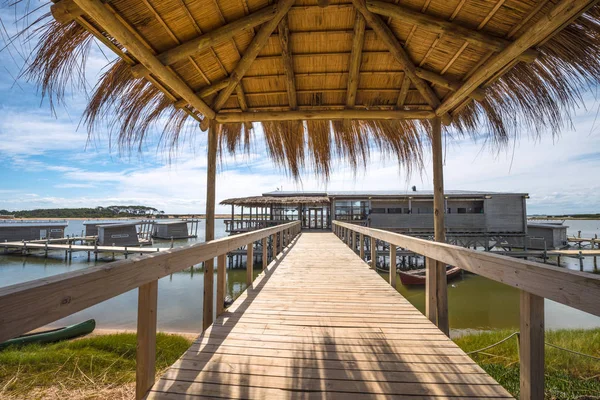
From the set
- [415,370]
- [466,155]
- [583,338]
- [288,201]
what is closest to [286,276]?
[415,370]

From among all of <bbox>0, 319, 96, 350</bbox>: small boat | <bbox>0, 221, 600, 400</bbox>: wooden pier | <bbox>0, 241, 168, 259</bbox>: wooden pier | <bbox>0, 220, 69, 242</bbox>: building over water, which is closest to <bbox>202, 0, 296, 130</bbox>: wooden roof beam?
<bbox>0, 221, 600, 400</bbox>: wooden pier

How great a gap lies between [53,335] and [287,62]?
10.0m

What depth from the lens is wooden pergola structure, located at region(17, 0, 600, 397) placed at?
261 centimetres

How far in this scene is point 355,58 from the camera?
3.63 m

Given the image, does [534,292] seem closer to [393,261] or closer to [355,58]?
[393,261]

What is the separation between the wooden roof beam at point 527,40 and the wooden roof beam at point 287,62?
2.09m

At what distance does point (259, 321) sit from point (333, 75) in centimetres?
334

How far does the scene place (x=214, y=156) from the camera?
404 centimetres

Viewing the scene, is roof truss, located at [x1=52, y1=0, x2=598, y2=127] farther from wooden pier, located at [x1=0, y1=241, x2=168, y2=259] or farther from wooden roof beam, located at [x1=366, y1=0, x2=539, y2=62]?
wooden pier, located at [x1=0, y1=241, x2=168, y2=259]

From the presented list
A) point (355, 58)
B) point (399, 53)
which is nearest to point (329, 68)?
Result: point (355, 58)

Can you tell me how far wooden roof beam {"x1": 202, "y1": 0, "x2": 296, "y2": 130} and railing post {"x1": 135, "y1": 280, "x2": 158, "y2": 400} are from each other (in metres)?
2.91

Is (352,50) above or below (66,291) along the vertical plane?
above

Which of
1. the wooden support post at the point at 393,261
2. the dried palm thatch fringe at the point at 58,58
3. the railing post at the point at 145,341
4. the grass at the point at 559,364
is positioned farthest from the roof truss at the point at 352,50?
the grass at the point at 559,364

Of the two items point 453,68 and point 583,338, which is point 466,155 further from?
point 583,338
